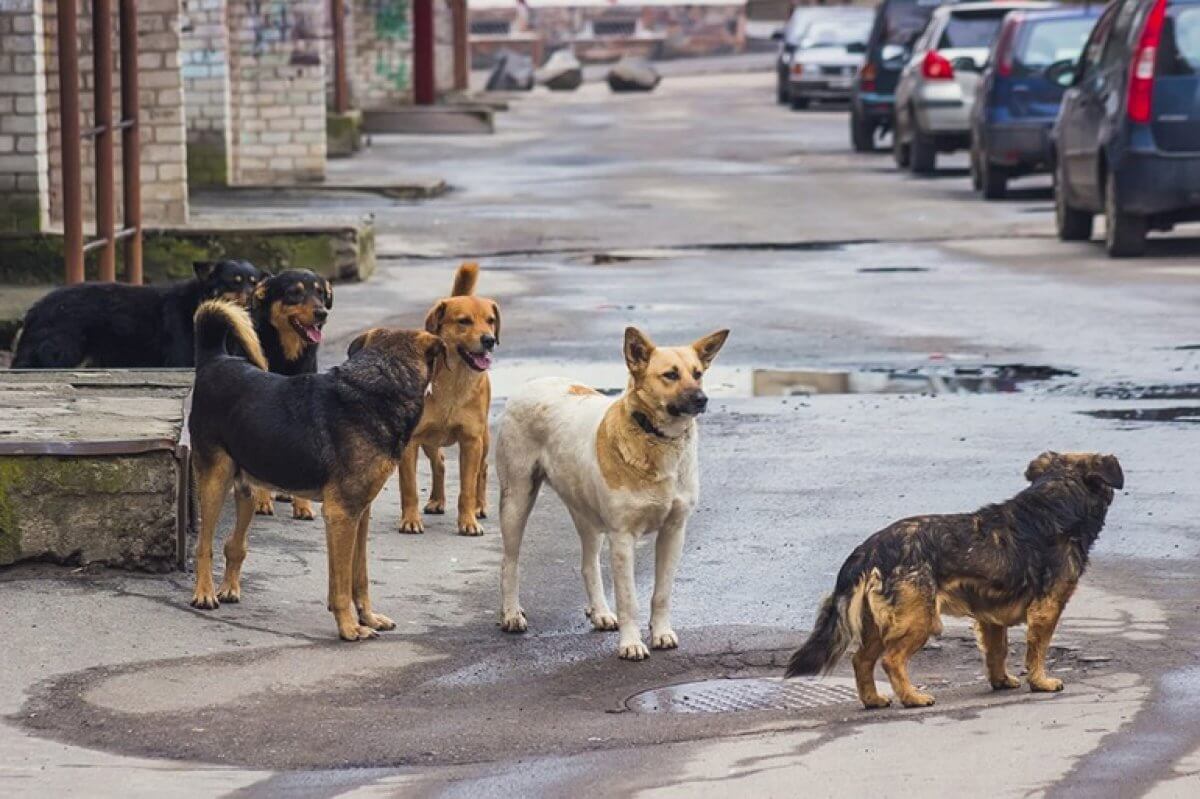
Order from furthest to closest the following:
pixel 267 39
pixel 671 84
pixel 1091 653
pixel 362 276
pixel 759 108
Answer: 1. pixel 671 84
2. pixel 759 108
3. pixel 267 39
4. pixel 362 276
5. pixel 1091 653

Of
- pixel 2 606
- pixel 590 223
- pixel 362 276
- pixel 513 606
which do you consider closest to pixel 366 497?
pixel 513 606

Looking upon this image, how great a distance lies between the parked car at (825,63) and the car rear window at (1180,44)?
1100 inches

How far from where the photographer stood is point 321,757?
22.1 ft

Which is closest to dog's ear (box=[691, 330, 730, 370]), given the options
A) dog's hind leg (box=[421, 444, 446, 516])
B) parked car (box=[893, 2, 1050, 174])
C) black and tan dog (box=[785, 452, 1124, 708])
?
black and tan dog (box=[785, 452, 1124, 708])

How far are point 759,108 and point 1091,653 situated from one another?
131 ft

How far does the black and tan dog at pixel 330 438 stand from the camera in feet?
26.6

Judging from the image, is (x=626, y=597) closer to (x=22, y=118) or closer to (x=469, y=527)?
(x=469, y=527)

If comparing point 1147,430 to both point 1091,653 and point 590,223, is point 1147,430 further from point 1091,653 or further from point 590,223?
point 590,223

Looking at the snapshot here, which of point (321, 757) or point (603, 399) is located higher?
point (603, 399)

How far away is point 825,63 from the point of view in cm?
4628

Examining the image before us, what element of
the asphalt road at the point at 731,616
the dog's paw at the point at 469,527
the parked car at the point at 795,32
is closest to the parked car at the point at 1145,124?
the asphalt road at the point at 731,616

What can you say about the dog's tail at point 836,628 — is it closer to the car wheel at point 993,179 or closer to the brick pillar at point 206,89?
the brick pillar at point 206,89

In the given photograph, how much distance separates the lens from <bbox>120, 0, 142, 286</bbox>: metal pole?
51.9ft

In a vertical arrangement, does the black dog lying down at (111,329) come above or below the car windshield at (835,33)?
below
